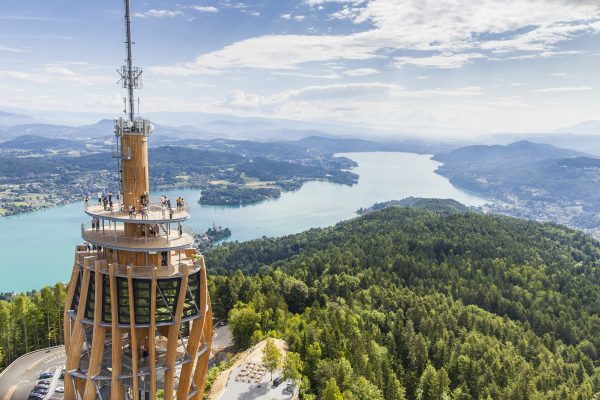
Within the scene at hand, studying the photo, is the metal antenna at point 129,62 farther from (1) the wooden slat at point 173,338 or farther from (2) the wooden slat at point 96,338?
(1) the wooden slat at point 173,338

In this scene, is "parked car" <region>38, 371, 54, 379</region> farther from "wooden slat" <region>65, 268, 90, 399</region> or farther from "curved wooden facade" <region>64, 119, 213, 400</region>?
"wooden slat" <region>65, 268, 90, 399</region>

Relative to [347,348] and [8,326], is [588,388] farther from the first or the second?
[8,326]

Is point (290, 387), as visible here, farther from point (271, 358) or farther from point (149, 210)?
point (149, 210)

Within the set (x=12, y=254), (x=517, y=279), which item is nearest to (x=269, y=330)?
(x=517, y=279)

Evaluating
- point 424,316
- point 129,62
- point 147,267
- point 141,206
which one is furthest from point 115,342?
point 424,316

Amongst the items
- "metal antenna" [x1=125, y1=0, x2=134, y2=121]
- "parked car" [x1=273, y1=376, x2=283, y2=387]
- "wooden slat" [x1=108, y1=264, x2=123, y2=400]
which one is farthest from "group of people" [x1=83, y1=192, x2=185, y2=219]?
"parked car" [x1=273, y1=376, x2=283, y2=387]

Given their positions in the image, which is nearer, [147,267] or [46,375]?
[147,267]

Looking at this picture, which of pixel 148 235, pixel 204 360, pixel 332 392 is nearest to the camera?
pixel 148 235
